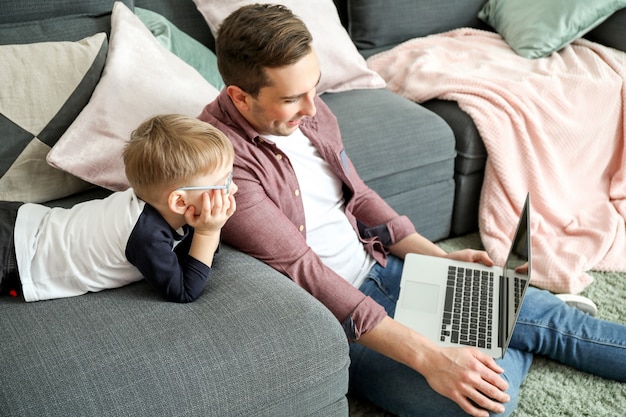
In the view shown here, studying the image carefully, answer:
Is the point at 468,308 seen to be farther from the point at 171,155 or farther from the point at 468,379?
the point at 171,155

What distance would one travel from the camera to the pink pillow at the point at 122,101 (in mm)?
1775

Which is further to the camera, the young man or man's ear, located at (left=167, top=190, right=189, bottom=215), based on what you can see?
the young man

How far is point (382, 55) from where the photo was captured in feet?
9.29

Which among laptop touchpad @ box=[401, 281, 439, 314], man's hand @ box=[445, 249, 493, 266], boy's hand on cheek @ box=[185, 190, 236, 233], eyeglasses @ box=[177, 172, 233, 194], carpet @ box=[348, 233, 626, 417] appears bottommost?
carpet @ box=[348, 233, 626, 417]

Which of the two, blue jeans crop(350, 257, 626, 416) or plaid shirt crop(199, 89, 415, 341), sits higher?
plaid shirt crop(199, 89, 415, 341)

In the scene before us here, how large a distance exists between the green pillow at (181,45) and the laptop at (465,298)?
0.87 m

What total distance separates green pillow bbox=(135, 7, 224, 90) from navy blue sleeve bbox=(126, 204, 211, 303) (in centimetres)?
85

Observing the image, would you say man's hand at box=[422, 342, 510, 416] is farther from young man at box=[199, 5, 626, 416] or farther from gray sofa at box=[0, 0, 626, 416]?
gray sofa at box=[0, 0, 626, 416]

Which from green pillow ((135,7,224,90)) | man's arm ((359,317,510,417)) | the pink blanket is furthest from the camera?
the pink blanket

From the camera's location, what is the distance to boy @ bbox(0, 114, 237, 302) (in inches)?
55.4

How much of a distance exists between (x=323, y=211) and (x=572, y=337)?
2.26ft

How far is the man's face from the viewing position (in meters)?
1.52

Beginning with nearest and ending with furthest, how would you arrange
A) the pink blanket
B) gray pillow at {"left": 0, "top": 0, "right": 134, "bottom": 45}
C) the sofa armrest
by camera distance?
1. the sofa armrest
2. gray pillow at {"left": 0, "top": 0, "right": 134, "bottom": 45}
3. the pink blanket

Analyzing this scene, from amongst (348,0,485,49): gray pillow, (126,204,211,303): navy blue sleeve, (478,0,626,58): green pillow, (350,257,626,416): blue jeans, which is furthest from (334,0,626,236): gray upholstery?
(126,204,211,303): navy blue sleeve
